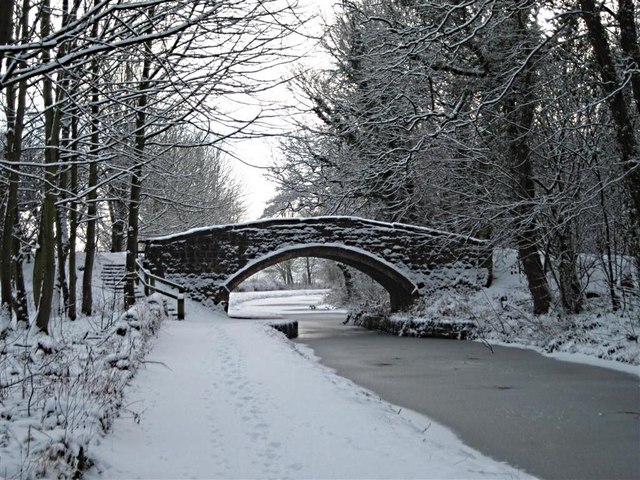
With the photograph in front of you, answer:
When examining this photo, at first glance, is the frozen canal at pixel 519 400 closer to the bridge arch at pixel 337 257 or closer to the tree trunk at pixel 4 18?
the tree trunk at pixel 4 18

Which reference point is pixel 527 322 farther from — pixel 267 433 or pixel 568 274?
pixel 267 433

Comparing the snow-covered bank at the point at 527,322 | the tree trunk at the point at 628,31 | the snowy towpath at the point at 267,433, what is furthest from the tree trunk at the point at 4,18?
the snow-covered bank at the point at 527,322

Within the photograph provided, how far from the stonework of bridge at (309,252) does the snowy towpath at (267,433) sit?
10.6m

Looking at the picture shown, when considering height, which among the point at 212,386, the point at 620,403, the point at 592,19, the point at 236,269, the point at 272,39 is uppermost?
the point at 592,19

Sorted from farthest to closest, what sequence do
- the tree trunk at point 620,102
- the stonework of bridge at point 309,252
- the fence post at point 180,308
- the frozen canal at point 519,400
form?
the stonework of bridge at point 309,252 < the fence post at point 180,308 < the tree trunk at point 620,102 < the frozen canal at point 519,400

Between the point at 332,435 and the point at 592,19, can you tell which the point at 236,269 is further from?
the point at 332,435

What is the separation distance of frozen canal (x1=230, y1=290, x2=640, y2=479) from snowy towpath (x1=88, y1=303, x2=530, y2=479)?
48 cm

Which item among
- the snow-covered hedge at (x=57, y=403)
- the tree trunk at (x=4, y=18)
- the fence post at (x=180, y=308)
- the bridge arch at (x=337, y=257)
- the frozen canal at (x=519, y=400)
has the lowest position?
the frozen canal at (x=519, y=400)

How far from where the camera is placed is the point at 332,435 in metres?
4.34

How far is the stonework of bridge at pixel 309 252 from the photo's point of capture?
17.5 metres

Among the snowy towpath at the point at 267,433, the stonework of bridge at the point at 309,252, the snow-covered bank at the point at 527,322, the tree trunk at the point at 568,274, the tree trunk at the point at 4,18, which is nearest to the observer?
the tree trunk at the point at 4,18

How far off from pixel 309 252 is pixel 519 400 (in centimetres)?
1152

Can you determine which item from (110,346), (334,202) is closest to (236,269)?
(334,202)

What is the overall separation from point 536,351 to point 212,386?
7418 millimetres
